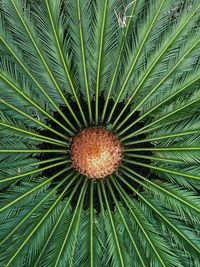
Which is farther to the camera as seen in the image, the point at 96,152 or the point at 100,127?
the point at 100,127

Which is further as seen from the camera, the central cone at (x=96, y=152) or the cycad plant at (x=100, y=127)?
the central cone at (x=96, y=152)

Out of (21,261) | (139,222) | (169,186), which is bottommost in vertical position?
(21,261)

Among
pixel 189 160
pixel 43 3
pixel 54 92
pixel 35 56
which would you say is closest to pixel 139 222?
pixel 189 160

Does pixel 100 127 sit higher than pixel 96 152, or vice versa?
pixel 100 127

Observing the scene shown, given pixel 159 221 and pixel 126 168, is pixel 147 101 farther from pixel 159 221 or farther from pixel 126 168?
pixel 159 221

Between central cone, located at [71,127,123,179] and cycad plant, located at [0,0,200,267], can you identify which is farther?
central cone, located at [71,127,123,179]
